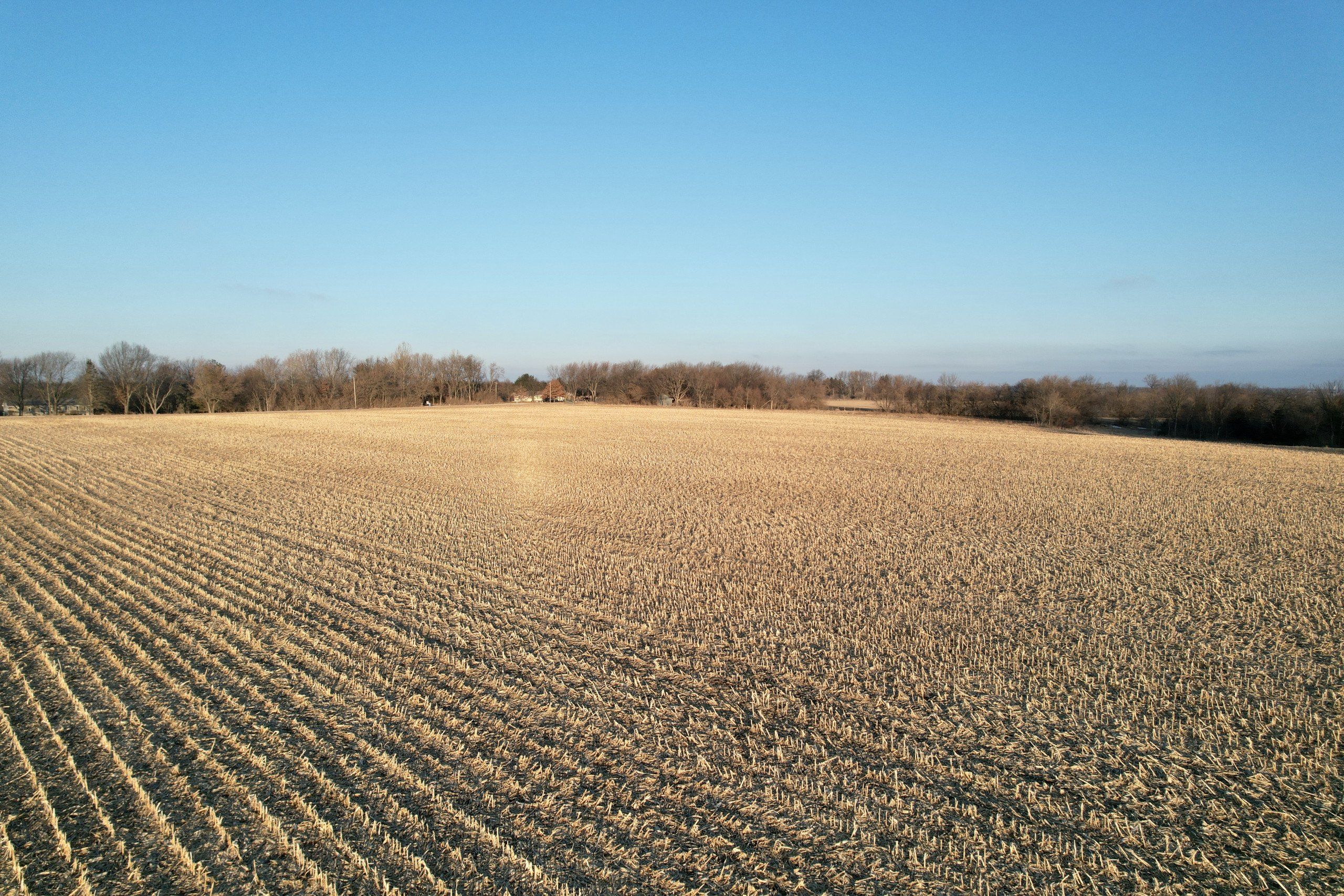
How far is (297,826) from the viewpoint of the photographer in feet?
14.3

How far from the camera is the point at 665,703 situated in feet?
20.4

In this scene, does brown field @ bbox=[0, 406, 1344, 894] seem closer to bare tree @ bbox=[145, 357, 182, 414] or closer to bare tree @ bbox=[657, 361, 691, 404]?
bare tree @ bbox=[145, 357, 182, 414]

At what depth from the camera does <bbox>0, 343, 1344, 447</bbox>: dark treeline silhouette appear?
55.2 meters

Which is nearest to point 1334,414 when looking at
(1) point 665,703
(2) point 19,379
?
(1) point 665,703

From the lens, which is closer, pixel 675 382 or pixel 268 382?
pixel 268 382

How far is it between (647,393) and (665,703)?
101149 mm

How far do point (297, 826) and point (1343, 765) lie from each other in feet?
27.9

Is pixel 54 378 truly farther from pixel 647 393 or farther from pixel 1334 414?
pixel 1334 414

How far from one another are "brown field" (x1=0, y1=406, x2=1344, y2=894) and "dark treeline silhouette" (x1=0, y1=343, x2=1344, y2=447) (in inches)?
2086

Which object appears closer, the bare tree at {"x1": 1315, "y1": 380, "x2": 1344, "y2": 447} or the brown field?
the brown field

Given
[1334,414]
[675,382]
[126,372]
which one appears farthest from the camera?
[675,382]

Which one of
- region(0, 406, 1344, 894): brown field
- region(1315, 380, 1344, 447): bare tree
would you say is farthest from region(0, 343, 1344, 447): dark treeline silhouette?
region(0, 406, 1344, 894): brown field

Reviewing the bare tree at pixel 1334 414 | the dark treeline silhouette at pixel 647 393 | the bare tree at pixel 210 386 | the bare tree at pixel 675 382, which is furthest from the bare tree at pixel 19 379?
the bare tree at pixel 1334 414

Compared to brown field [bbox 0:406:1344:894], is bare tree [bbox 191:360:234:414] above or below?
above
